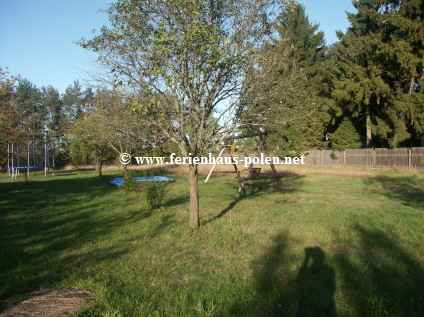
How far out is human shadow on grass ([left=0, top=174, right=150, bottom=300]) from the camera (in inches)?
170

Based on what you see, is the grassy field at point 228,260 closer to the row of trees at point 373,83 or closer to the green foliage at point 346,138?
the row of trees at point 373,83

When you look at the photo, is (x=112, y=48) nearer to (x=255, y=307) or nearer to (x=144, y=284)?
(x=144, y=284)

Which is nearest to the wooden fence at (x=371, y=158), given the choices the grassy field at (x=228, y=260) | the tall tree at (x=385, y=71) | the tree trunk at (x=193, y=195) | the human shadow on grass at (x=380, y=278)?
the tall tree at (x=385, y=71)

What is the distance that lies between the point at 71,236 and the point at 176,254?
2.50m

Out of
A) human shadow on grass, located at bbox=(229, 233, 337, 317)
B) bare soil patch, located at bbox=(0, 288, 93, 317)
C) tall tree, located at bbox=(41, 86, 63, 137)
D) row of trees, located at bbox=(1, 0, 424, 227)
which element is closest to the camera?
bare soil patch, located at bbox=(0, 288, 93, 317)

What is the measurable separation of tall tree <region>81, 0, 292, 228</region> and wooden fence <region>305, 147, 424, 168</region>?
2150cm

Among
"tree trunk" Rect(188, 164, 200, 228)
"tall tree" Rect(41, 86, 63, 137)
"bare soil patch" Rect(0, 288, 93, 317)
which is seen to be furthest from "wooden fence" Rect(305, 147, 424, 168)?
"tall tree" Rect(41, 86, 63, 137)

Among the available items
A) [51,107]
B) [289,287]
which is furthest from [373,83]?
[51,107]

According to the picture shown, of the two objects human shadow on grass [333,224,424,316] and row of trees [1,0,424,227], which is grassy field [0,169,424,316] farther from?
row of trees [1,0,424,227]

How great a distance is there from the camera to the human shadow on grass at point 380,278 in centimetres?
336

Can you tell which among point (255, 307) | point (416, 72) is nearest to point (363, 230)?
point (255, 307)

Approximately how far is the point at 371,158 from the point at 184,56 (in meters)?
25.2

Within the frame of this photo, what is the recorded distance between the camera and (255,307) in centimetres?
336

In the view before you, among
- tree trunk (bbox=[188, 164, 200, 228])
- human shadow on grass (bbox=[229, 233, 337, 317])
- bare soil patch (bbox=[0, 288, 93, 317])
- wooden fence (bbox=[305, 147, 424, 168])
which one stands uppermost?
wooden fence (bbox=[305, 147, 424, 168])
